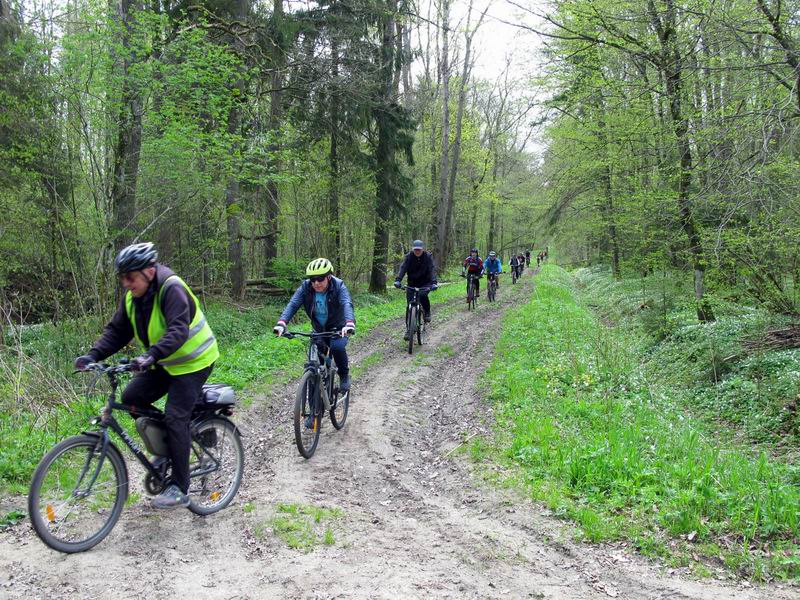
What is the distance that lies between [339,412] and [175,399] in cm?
311

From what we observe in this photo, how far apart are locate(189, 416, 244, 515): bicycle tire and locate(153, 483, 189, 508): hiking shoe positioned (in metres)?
0.16

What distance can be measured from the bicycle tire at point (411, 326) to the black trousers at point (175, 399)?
268 inches

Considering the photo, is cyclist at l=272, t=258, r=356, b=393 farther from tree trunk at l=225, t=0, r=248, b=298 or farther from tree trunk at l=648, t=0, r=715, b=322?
tree trunk at l=225, t=0, r=248, b=298

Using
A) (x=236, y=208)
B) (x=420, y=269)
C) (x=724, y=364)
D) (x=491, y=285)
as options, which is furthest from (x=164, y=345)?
(x=491, y=285)

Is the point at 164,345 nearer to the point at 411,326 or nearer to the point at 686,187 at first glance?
the point at 411,326

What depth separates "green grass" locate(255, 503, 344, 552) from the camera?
148 inches

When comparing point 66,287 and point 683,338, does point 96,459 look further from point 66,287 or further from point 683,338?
A: point 683,338

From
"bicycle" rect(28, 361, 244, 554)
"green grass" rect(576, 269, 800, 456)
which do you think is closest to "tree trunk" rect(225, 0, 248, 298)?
"bicycle" rect(28, 361, 244, 554)

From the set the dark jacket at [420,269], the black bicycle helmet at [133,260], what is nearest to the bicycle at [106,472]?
the black bicycle helmet at [133,260]

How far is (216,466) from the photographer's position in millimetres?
4332

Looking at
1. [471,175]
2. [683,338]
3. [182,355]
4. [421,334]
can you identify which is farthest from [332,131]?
[471,175]

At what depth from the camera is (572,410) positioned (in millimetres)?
6551

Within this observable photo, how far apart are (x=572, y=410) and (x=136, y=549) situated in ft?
16.8

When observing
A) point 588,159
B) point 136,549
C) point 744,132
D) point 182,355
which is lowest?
point 136,549
